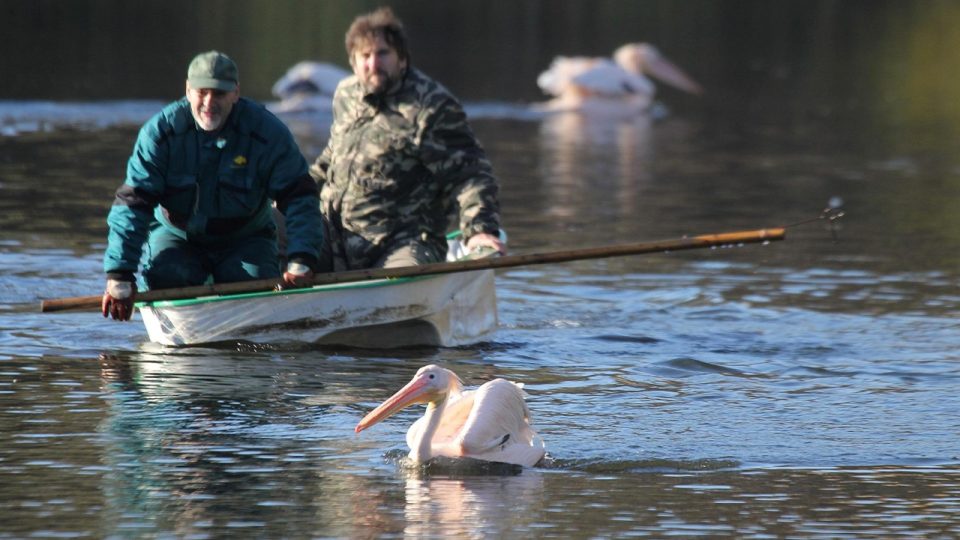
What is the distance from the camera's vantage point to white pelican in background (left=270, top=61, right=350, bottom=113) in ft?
87.5

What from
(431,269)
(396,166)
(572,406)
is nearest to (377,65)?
(396,166)

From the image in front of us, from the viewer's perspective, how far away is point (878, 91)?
34.1 m

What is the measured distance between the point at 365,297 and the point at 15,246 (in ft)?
15.2

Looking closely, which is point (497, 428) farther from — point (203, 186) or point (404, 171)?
point (404, 171)

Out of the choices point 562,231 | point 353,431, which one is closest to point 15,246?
point 562,231

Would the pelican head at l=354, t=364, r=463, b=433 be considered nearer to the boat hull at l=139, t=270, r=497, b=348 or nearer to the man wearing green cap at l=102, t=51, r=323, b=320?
the man wearing green cap at l=102, t=51, r=323, b=320

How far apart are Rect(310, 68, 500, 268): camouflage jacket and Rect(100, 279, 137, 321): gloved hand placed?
1700mm

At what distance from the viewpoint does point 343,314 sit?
10.8 m

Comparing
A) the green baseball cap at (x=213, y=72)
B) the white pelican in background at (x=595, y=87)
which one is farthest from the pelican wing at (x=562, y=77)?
the green baseball cap at (x=213, y=72)

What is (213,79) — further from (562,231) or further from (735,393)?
(562,231)

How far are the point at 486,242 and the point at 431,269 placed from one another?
0.51 meters

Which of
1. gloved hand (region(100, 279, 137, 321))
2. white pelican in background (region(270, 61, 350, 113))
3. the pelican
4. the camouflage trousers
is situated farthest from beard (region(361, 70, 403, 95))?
white pelican in background (region(270, 61, 350, 113))

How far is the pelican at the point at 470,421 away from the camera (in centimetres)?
795

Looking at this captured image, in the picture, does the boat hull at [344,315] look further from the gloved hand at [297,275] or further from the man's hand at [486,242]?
the gloved hand at [297,275]
